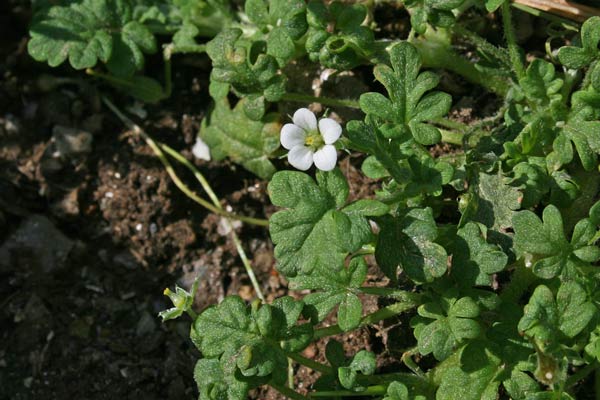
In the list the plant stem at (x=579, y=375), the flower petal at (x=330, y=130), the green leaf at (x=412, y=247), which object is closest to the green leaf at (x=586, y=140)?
the green leaf at (x=412, y=247)

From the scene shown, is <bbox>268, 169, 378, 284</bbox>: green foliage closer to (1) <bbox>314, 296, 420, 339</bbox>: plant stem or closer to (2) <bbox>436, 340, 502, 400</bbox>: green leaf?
(1) <bbox>314, 296, 420, 339</bbox>: plant stem

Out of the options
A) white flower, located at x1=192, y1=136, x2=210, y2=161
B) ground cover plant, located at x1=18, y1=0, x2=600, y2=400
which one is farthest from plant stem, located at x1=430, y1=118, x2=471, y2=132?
white flower, located at x1=192, y1=136, x2=210, y2=161

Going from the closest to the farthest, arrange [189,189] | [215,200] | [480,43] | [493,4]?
[493,4] → [480,43] → [215,200] → [189,189]

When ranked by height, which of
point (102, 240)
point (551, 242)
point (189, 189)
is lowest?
point (102, 240)

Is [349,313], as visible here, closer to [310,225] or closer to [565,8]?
[310,225]

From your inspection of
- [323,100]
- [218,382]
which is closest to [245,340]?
[218,382]

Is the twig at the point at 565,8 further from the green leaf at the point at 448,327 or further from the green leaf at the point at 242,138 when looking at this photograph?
the green leaf at the point at 448,327

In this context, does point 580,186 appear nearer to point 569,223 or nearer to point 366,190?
point 569,223

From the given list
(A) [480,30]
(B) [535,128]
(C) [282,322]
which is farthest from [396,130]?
(A) [480,30]
